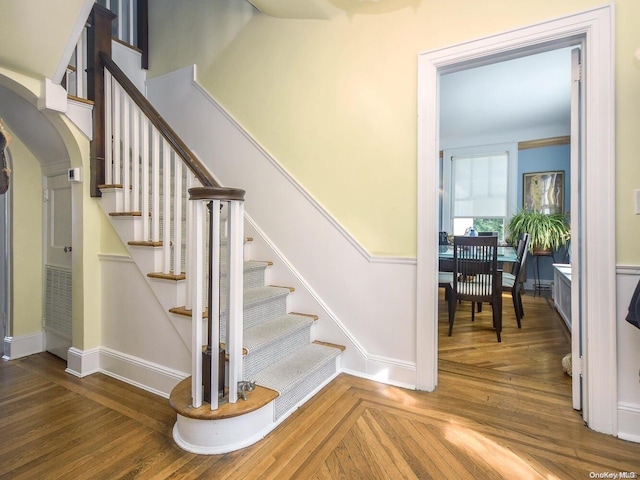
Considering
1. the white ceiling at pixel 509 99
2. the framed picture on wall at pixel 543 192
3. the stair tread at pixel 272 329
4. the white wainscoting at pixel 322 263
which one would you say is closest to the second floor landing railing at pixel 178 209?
the stair tread at pixel 272 329

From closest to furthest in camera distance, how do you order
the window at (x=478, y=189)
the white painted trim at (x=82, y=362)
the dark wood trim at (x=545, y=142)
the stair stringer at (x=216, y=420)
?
the stair stringer at (x=216, y=420)
the white painted trim at (x=82, y=362)
the dark wood trim at (x=545, y=142)
the window at (x=478, y=189)

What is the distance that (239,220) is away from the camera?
166 cm

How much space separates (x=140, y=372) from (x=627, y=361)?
285cm

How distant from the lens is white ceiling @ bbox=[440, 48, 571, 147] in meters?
3.54

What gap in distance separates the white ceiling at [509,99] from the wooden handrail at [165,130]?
2.37 meters

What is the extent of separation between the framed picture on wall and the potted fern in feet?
0.74

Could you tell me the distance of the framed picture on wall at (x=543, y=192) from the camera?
5.45 m

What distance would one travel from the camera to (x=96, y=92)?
98.3 inches

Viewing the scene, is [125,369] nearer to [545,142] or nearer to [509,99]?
[509,99]

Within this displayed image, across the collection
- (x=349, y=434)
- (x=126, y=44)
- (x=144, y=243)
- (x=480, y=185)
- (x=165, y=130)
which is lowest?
(x=349, y=434)

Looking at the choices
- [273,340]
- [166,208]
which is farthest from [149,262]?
[273,340]

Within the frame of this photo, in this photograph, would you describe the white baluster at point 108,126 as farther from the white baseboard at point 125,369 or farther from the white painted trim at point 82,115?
the white baseboard at point 125,369

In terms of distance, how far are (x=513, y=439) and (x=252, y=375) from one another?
4.55ft

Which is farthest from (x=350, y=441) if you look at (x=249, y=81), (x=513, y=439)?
(x=249, y=81)
